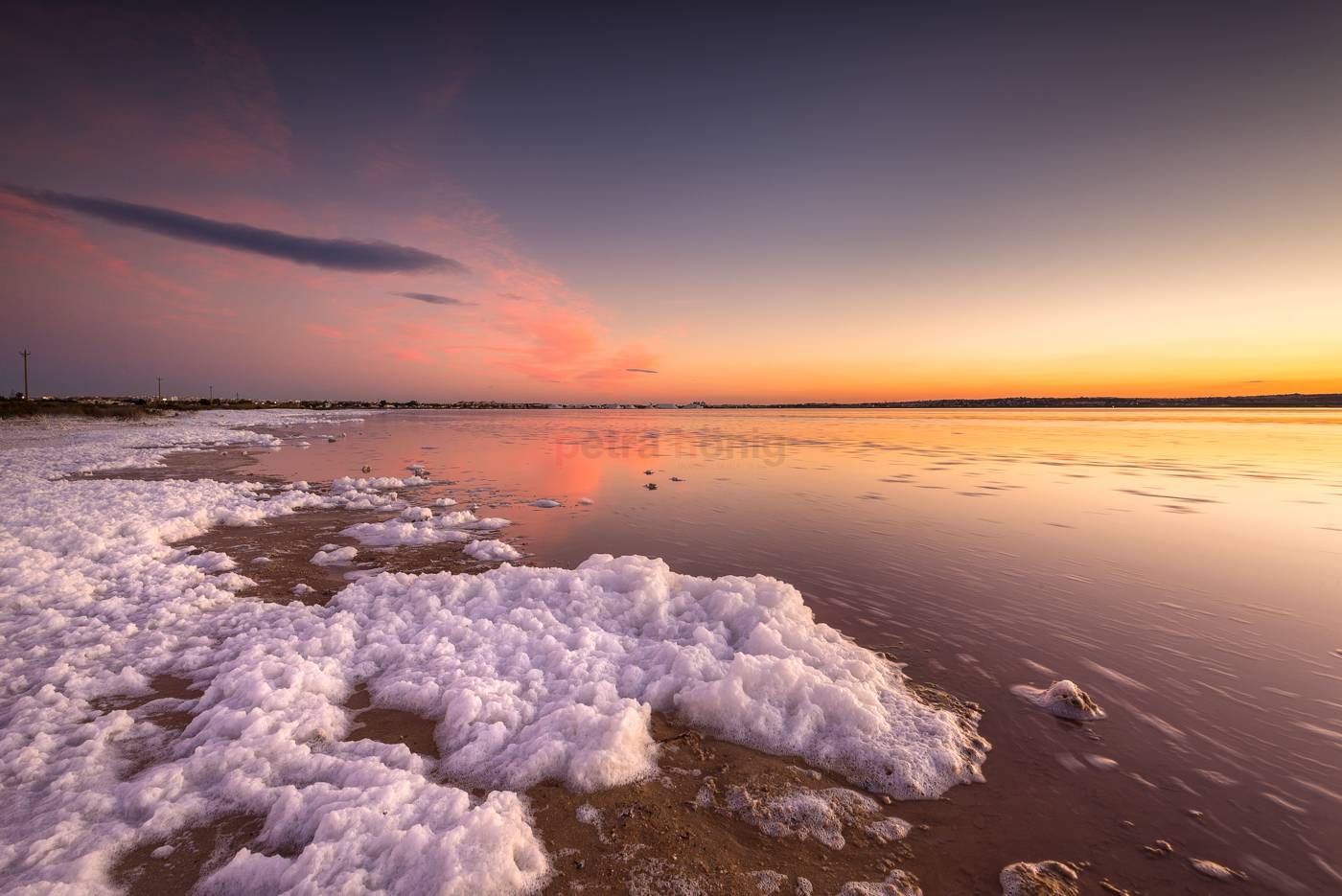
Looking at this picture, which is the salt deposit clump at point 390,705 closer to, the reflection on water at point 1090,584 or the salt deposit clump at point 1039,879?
the salt deposit clump at point 1039,879

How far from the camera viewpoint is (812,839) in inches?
151

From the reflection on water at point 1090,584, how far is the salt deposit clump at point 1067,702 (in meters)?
0.21

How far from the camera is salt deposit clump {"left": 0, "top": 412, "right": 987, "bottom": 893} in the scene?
11.3 feet

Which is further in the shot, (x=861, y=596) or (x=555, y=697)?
(x=861, y=596)

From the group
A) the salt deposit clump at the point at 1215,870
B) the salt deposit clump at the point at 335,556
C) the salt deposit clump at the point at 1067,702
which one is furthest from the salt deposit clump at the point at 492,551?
the salt deposit clump at the point at 1215,870

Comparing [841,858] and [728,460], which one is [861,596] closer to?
[841,858]

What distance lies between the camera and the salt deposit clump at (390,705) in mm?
3434

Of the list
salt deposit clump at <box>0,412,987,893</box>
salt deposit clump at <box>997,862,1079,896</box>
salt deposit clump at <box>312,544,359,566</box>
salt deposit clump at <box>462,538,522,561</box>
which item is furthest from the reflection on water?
salt deposit clump at <box>312,544,359,566</box>

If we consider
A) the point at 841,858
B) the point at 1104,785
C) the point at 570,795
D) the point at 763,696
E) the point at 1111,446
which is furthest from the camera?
the point at 1111,446

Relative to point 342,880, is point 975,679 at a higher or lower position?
lower

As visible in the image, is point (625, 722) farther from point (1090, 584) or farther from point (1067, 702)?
point (1090, 584)

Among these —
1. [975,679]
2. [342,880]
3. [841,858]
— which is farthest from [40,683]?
[975,679]

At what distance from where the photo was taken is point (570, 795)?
414 cm

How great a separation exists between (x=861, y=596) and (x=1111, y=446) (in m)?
40.6
